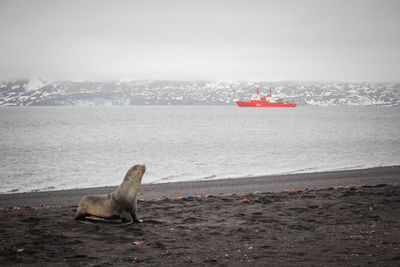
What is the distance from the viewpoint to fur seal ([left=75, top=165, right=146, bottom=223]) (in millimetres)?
7551

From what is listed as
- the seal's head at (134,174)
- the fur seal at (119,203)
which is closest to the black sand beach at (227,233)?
the fur seal at (119,203)

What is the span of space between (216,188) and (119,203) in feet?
23.3

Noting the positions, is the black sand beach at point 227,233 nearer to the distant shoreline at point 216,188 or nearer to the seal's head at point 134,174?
the seal's head at point 134,174

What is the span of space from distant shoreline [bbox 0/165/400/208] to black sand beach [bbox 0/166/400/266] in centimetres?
252

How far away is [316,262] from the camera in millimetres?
5398

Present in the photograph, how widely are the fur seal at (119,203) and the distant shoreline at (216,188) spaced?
13.1 feet

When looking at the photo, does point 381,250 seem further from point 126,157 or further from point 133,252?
point 126,157

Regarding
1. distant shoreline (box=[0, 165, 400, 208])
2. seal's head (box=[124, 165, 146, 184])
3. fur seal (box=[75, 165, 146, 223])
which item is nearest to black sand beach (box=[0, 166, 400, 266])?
fur seal (box=[75, 165, 146, 223])

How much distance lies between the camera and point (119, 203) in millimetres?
7609

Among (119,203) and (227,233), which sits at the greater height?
(119,203)

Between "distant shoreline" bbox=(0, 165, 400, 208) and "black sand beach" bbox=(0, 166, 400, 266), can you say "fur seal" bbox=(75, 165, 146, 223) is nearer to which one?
"black sand beach" bbox=(0, 166, 400, 266)

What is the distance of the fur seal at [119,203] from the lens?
24.8 ft

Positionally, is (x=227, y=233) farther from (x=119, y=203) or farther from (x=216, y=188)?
(x=216, y=188)

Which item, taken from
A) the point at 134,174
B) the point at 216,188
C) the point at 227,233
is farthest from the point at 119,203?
the point at 216,188
